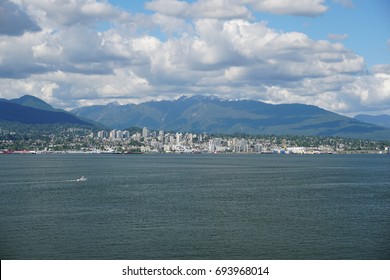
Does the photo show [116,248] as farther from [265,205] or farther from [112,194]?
[112,194]

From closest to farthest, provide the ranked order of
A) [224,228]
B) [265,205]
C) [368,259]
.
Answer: [368,259]
[224,228]
[265,205]

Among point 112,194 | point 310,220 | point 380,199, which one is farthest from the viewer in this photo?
point 112,194

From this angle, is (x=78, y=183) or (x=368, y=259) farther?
(x=78, y=183)

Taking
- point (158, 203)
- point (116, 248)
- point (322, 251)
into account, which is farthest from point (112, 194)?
point (322, 251)

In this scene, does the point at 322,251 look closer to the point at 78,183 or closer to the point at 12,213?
the point at 12,213

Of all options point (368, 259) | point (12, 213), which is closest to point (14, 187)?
point (12, 213)

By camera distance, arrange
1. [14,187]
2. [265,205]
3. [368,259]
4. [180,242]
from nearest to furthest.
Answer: [368,259]
[180,242]
[265,205]
[14,187]
